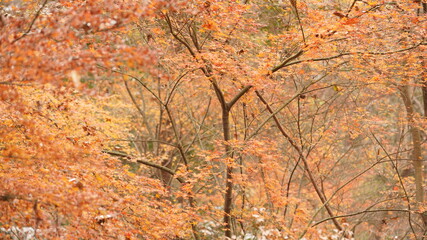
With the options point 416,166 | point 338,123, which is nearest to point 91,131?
point 338,123

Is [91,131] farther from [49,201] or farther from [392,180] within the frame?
[392,180]

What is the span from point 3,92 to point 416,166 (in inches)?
352

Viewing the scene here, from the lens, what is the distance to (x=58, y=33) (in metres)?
3.12

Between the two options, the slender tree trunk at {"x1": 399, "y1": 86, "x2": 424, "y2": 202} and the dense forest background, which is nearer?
the dense forest background

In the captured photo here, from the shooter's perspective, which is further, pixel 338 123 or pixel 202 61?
pixel 338 123

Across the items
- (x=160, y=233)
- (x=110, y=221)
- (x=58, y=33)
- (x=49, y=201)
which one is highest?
(x=58, y=33)

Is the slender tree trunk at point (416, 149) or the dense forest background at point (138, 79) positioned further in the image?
the slender tree trunk at point (416, 149)

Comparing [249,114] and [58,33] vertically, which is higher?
[58,33]

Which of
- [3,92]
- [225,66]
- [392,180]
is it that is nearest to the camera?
[3,92]

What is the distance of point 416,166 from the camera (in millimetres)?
9531

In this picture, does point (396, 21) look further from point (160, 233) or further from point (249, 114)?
point (160, 233)

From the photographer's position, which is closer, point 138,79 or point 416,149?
point 138,79

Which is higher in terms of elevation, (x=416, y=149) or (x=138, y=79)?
(x=138, y=79)

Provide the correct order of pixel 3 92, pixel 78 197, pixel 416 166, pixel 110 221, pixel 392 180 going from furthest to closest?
pixel 392 180 → pixel 416 166 → pixel 110 221 → pixel 78 197 → pixel 3 92
